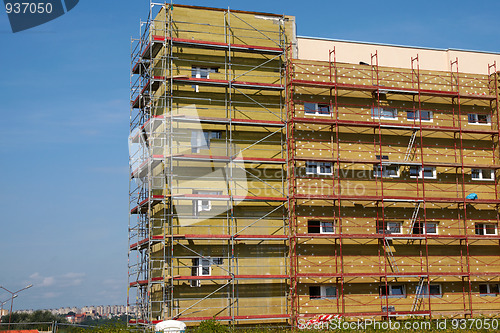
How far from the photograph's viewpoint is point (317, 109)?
32.5 metres

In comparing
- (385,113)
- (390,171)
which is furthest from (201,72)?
(390,171)

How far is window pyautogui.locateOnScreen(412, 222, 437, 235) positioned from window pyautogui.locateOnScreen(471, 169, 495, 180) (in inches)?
162

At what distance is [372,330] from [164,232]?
36.2 feet

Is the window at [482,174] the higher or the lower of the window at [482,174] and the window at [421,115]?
the lower

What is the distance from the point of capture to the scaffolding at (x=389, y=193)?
1199 inches

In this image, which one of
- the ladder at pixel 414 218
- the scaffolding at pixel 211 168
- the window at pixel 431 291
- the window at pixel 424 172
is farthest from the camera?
the window at pixel 424 172

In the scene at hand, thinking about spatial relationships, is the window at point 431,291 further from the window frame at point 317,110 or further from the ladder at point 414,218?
the window frame at point 317,110

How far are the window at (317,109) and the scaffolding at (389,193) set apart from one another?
66mm

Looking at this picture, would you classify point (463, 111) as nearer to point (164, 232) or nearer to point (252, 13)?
point (252, 13)

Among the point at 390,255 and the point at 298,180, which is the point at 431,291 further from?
the point at 298,180

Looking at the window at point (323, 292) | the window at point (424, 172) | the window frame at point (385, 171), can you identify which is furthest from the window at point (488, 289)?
the window at point (323, 292)

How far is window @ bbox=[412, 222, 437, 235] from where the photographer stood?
107 ft

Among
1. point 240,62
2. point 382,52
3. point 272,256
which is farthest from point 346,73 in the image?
point 272,256

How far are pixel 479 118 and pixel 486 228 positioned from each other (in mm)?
6723
